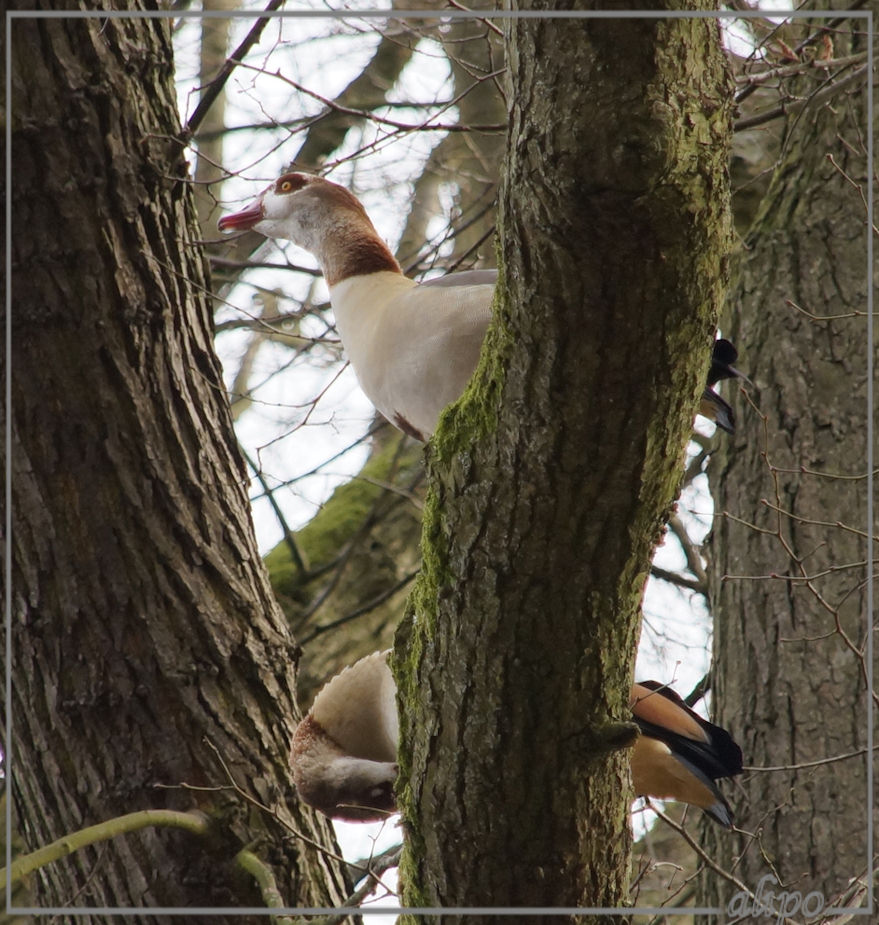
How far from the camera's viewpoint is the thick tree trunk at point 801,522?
125 inches

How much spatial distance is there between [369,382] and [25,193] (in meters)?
0.88

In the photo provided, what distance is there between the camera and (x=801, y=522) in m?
3.24

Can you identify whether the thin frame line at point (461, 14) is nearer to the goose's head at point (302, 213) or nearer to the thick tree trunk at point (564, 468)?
the thick tree trunk at point (564, 468)

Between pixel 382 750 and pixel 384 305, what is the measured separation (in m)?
1.06

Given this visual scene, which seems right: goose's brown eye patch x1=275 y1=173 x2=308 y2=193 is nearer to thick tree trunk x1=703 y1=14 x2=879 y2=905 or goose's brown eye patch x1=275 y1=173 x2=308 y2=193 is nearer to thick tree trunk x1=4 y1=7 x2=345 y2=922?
thick tree trunk x1=4 y1=7 x2=345 y2=922

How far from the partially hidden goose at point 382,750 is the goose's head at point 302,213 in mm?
1216

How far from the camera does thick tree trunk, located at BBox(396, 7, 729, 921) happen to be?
4.95ft

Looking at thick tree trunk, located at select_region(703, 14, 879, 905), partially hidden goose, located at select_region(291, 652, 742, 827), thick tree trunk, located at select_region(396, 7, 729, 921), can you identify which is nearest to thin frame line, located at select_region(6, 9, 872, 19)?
thick tree trunk, located at select_region(396, 7, 729, 921)

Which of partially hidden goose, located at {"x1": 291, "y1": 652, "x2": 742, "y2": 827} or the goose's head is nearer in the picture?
partially hidden goose, located at {"x1": 291, "y1": 652, "x2": 742, "y2": 827}

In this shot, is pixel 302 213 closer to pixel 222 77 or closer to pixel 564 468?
pixel 222 77

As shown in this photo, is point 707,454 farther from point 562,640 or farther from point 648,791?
point 562,640

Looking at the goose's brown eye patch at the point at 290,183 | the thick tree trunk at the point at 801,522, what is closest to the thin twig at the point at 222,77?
the goose's brown eye patch at the point at 290,183

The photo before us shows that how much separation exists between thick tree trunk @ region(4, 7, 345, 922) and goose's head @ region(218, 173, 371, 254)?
1.53ft

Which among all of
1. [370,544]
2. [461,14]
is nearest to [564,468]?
[461,14]
